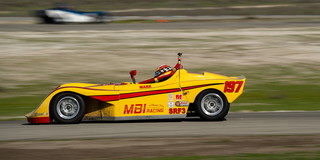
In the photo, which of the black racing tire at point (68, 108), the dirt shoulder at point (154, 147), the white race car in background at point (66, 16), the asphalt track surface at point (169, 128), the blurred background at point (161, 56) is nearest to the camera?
the dirt shoulder at point (154, 147)

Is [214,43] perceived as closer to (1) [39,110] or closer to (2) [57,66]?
(2) [57,66]

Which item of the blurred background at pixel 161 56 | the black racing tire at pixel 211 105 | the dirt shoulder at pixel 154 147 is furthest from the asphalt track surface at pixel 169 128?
the blurred background at pixel 161 56

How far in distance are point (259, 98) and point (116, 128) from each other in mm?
6174

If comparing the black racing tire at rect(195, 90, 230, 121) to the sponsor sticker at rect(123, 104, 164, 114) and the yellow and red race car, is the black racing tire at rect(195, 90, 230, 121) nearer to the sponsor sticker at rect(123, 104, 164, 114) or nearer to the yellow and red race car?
the yellow and red race car

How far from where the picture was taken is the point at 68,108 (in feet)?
33.3

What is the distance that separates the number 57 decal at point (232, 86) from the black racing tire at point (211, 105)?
0.58 ft

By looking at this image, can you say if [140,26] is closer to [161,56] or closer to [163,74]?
[161,56]

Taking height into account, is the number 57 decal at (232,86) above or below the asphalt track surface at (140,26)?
below

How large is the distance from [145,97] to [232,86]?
5.93 ft

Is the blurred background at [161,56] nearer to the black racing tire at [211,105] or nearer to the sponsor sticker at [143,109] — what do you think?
the black racing tire at [211,105]

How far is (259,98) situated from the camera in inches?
574

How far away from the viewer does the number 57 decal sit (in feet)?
33.6

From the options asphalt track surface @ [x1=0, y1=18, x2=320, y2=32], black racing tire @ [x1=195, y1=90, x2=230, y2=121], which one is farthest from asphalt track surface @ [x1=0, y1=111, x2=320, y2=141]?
asphalt track surface @ [x1=0, y1=18, x2=320, y2=32]

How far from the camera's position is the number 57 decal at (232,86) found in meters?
10.2
